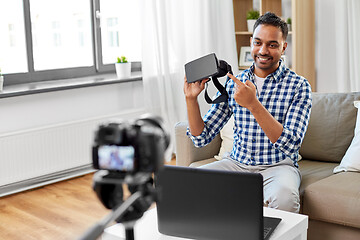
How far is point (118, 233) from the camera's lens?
166 cm

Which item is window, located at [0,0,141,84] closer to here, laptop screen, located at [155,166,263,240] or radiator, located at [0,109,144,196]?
radiator, located at [0,109,144,196]

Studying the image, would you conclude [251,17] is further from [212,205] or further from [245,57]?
[212,205]

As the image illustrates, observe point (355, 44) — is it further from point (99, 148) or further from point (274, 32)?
point (99, 148)

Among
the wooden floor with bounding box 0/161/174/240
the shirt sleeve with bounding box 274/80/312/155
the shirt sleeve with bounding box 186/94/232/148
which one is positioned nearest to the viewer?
the shirt sleeve with bounding box 274/80/312/155

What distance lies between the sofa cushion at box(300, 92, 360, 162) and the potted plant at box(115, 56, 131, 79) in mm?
1721

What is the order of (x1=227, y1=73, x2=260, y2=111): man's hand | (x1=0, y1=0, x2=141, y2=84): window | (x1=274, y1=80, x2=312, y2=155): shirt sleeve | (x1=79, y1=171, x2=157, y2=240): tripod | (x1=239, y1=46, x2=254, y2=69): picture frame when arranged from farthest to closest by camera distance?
(x1=239, y1=46, x2=254, y2=69): picture frame, (x1=0, y1=0, x2=141, y2=84): window, (x1=274, y1=80, x2=312, y2=155): shirt sleeve, (x1=227, y1=73, x2=260, y2=111): man's hand, (x1=79, y1=171, x2=157, y2=240): tripod

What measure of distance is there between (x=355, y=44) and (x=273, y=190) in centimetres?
187

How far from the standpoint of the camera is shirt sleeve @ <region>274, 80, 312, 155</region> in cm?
195

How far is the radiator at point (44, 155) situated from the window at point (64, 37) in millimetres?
446

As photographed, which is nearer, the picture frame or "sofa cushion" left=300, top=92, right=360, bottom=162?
"sofa cushion" left=300, top=92, right=360, bottom=162

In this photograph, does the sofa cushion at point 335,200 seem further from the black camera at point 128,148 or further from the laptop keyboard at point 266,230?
the black camera at point 128,148

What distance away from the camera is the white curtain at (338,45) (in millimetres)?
3479

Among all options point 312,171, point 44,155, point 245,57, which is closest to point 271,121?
point 312,171

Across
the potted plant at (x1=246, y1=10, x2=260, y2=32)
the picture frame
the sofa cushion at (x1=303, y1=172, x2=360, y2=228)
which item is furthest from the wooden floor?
the potted plant at (x1=246, y1=10, x2=260, y2=32)
